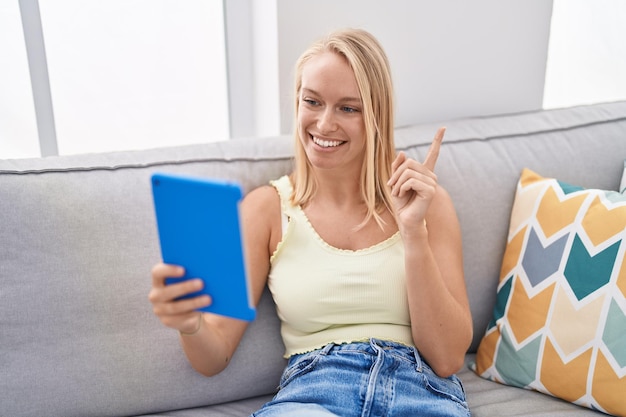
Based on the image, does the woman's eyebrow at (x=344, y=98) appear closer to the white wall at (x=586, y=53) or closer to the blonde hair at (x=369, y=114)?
the blonde hair at (x=369, y=114)

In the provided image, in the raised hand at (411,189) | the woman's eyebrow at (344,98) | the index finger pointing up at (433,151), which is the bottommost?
the raised hand at (411,189)

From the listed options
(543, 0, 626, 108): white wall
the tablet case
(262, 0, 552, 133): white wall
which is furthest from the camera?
(543, 0, 626, 108): white wall

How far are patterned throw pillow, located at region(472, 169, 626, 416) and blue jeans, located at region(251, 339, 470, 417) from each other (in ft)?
0.67

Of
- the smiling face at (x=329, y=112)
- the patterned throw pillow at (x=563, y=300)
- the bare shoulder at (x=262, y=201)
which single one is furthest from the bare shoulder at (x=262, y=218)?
the patterned throw pillow at (x=563, y=300)

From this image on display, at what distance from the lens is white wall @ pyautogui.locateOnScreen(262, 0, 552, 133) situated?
5.36 feet

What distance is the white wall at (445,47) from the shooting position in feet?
5.36

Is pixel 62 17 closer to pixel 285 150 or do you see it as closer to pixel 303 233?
pixel 285 150

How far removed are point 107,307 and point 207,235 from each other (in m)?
0.53

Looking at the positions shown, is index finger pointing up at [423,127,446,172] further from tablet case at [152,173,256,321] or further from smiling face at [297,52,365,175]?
tablet case at [152,173,256,321]

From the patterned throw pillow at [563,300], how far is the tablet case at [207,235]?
0.77 meters

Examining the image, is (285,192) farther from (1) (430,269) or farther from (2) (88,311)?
(2) (88,311)

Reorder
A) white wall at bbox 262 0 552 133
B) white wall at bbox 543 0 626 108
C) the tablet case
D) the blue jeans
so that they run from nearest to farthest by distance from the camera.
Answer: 1. the tablet case
2. the blue jeans
3. white wall at bbox 262 0 552 133
4. white wall at bbox 543 0 626 108

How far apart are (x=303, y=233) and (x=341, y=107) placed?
10.5 inches

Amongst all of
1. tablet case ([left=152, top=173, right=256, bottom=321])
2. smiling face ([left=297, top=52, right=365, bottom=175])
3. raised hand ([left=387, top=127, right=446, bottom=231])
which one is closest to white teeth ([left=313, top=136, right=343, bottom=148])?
smiling face ([left=297, top=52, right=365, bottom=175])
